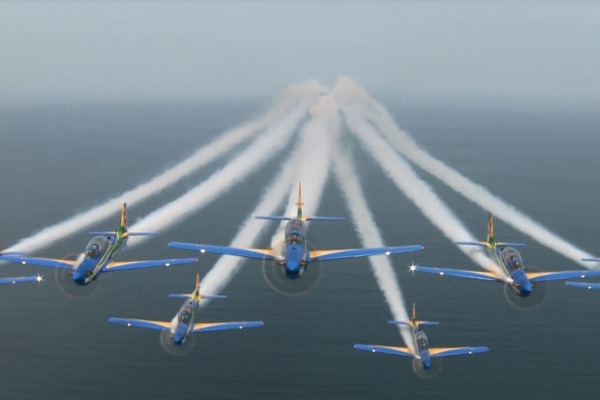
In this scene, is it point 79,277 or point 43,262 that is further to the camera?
point 79,277

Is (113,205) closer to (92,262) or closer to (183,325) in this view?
(183,325)

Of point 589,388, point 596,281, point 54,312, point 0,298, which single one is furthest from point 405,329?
point 0,298

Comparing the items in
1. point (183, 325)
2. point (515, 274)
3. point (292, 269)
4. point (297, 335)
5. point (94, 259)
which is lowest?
point (183, 325)

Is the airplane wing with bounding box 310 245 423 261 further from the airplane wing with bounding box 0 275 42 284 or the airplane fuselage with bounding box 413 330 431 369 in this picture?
the airplane wing with bounding box 0 275 42 284

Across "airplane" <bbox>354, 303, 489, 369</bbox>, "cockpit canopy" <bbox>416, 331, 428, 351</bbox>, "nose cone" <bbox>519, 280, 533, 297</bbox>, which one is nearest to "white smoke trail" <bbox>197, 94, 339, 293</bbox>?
"airplane" <bbox>354, 303, 489, 369</bbox>

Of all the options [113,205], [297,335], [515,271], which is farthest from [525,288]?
[113,205]

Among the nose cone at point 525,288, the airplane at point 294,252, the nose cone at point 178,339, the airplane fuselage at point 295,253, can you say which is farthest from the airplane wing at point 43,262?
the nose cone at point 525,288
